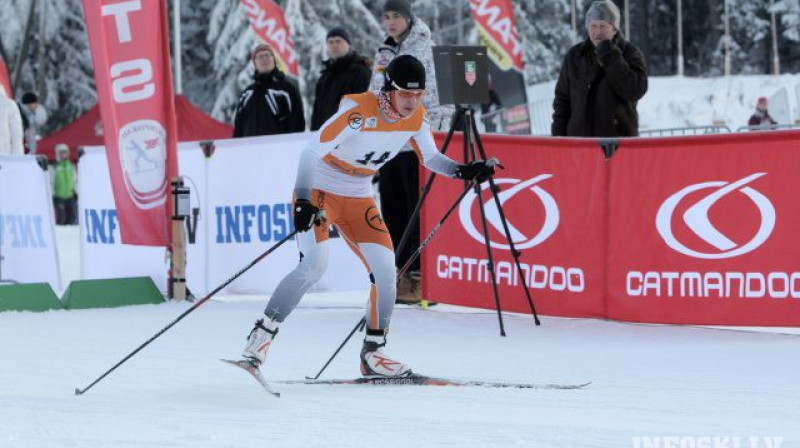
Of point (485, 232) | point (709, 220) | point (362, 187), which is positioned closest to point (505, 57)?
point (485, 232)

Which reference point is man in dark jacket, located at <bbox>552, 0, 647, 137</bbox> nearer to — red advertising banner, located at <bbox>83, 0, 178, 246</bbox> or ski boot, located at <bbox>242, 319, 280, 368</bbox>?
red advertising banner, located at <bbox>83, 0, 178, 246</bbox>

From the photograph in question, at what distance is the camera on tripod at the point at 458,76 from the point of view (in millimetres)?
8172

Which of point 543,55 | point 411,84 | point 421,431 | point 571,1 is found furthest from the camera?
point 571,1

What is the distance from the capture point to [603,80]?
8.40 metres

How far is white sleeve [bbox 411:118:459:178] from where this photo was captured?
647 centimetres

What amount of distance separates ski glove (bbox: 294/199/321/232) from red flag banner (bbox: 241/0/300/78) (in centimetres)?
1651

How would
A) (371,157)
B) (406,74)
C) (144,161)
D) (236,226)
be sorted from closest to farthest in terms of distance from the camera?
(406,74) → (371,157) → (144,161) → (236,226)

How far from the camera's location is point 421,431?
4.81 meters

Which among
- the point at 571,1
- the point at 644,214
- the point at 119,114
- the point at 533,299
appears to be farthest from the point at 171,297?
the point at 571,1

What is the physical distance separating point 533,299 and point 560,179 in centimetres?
77

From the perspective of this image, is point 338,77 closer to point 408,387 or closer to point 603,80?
point 603,80

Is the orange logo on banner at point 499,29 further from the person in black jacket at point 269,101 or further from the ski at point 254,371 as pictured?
the ski at point 254,371

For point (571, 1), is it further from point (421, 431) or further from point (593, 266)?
point (421, 431)

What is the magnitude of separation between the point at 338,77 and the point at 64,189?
628 inches
